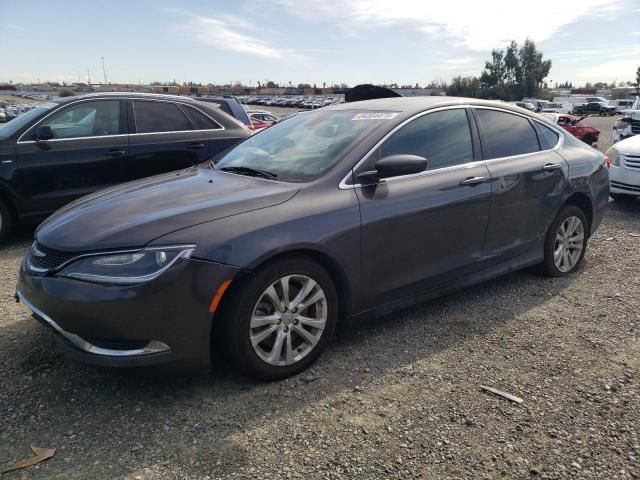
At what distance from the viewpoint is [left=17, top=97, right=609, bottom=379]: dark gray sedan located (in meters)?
2.56

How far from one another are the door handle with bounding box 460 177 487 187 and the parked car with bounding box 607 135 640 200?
16.4 ft

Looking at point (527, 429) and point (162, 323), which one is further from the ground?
point (162, 323)

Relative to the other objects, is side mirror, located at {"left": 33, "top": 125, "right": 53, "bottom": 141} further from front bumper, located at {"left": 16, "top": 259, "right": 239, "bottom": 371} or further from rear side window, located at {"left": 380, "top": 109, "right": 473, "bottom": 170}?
rear side window, located at {"left": 380, "top": 109, "right": 473, "bottom": 170}

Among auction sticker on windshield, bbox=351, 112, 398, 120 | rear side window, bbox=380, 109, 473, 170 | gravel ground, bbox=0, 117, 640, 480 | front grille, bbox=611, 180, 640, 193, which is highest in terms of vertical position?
auction sticker on windshield, bbox=351, 112, 398, 120

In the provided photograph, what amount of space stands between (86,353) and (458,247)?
8.20ft

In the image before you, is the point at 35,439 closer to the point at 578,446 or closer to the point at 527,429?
the point at 527,429

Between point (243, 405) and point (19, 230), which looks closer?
point (243, 405)

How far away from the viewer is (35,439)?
8.09ft

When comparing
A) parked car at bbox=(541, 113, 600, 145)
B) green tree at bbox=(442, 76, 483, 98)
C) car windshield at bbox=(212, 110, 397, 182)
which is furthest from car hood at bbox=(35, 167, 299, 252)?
green tree at bbox=(442, 76, 483, 98)

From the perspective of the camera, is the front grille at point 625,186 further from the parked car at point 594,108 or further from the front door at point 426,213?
the parked car at point 594,108

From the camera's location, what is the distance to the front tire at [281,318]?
107 inches

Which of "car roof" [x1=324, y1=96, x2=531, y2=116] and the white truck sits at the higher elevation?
"car roof" [x1=324, y1=96, x2=531, y2=116]

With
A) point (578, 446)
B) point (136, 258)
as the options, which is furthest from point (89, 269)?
point (578, 446)

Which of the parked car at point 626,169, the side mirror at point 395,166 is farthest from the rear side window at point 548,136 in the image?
the parked car at point 626,169
